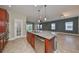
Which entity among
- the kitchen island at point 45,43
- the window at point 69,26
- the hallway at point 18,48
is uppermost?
the window at point 69,26

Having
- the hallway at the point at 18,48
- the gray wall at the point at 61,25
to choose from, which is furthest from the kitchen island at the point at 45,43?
the gray wall at the point at 61,25

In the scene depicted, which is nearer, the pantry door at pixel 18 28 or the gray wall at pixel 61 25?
the pantry door at pixel 18 28

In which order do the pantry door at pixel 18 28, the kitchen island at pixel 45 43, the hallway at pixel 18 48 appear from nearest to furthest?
the kitchen island at pixel 45 43, the hallway at pixel 18 48, the pantry door at pixel 18 28

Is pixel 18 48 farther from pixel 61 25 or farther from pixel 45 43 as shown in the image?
pixel 61 25

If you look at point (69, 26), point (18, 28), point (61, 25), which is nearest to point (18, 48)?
point (18, 28)

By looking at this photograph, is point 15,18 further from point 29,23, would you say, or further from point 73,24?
point 29,23

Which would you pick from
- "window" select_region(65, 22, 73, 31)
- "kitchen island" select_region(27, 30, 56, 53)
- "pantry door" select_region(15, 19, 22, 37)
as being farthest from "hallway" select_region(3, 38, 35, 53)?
"window" select_region(65, 22, 73, 31)

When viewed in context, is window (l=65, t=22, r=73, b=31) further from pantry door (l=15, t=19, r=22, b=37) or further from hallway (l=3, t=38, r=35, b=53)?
hallway (l=3, t=38, r=35, b=53)

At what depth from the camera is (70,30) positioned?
45.2 feet

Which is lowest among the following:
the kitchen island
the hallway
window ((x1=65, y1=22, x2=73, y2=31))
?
the hallway

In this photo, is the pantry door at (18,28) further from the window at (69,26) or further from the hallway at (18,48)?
the window at (69,26)
